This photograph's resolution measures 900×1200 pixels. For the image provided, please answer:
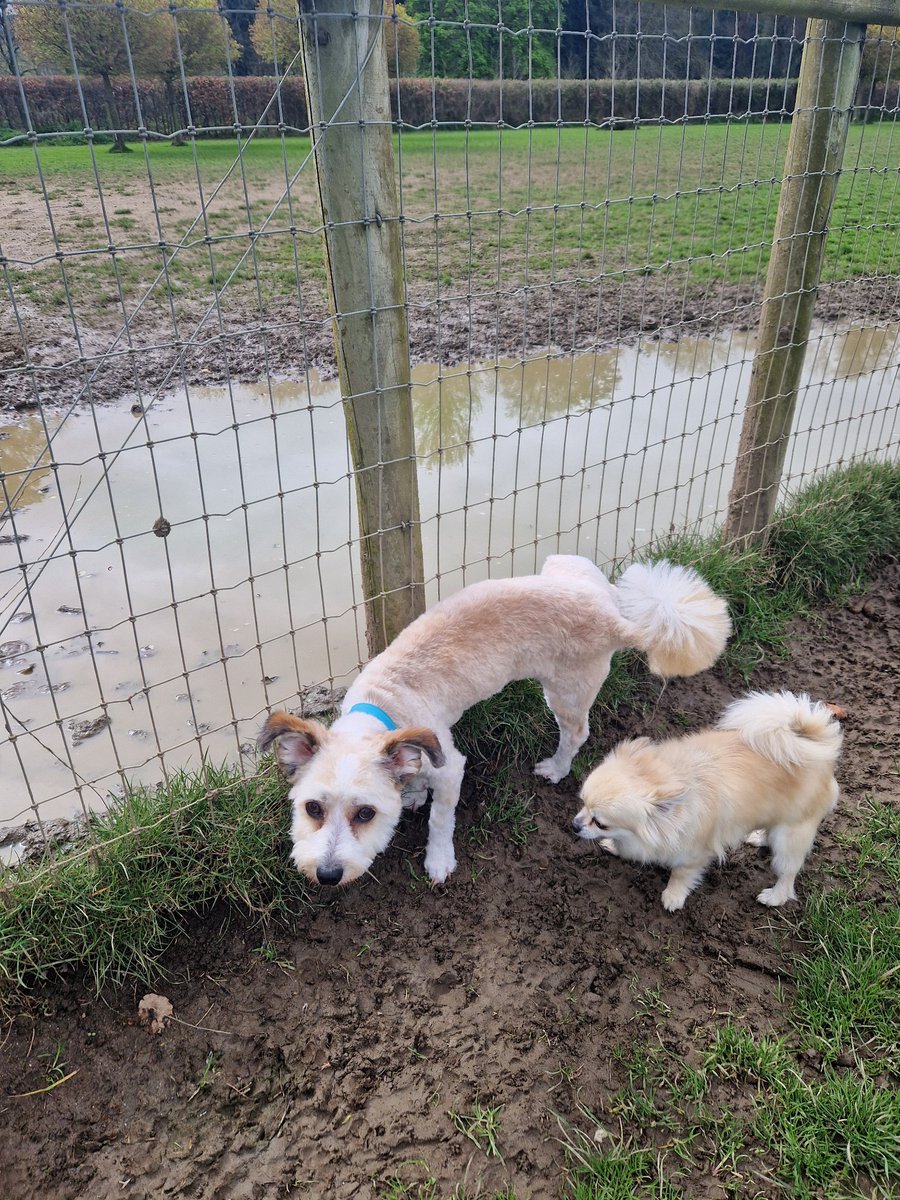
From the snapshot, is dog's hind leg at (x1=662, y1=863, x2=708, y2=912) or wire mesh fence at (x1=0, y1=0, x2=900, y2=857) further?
dog's hind leg at (x1=662, y1=863, x2=708, y2=912)

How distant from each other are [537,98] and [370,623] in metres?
10.6

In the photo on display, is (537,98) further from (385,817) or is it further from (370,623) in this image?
(385,817)

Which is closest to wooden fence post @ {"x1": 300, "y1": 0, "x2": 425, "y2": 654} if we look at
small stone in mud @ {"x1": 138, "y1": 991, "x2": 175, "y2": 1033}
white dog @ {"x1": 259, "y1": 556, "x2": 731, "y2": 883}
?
white dog @ {"x1": 259, "y1": 556, "x2": 731, "y2": 883}

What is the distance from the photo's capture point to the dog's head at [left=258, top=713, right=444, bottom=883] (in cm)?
272

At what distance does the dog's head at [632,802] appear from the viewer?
3.02m

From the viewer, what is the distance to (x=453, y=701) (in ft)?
10.9

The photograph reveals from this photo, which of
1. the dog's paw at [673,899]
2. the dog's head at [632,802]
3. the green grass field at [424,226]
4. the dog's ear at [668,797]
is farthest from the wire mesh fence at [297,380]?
the dog's paw at [673,899]

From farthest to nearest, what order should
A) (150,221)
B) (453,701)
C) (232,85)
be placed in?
(150,221), (453,701), (232,85)

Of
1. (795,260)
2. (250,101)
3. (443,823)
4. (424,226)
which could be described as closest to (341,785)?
(443,823)

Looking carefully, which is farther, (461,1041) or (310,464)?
(310,464)

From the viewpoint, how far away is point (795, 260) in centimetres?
450

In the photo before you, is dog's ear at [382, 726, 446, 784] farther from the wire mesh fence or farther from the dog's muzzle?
the wire mesh fence

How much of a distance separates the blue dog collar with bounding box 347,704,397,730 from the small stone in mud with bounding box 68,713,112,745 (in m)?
1.54

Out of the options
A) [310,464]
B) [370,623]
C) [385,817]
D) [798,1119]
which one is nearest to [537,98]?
[310,464]
